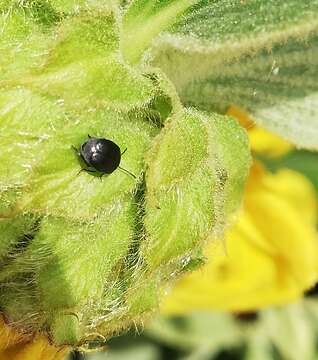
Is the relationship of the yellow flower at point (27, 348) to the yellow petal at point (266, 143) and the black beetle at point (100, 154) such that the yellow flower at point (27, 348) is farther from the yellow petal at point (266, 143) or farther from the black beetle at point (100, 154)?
the yellow petal at point (266, 143)

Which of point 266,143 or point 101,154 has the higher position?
point 101,154

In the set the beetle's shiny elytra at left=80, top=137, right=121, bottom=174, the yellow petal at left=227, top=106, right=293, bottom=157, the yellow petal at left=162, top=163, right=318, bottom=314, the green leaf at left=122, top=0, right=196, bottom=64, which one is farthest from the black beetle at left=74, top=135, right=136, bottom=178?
the yellow petal at left=162, top=163, right=318, bottom=314

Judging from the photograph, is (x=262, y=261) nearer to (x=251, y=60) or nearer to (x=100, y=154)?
(x=251, y=60)

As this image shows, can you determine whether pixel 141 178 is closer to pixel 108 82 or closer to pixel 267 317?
pixel 108 82

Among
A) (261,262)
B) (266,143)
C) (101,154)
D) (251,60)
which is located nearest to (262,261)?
(261,262)

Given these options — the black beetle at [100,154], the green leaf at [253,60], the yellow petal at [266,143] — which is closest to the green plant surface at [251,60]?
the green leaf at [253,60]
